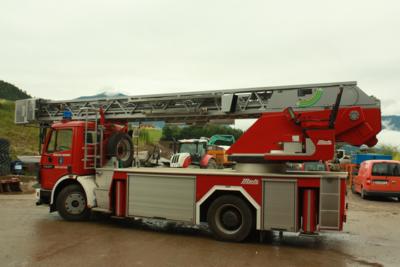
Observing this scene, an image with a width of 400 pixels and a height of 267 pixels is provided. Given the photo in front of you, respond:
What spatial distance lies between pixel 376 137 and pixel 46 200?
331 inches

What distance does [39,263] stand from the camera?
6762 millimetres

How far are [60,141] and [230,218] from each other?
519 cm

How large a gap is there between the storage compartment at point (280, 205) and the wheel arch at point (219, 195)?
0.58 feet

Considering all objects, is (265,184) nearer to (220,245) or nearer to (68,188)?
(220,245)

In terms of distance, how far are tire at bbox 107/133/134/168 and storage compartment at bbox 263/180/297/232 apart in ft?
14.6

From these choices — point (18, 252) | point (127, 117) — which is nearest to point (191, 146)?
point (127, 117)

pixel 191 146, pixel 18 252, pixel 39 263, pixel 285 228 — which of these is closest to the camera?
pixel 39 263

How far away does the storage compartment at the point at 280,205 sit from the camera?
8133 mm

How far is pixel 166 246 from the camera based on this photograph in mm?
8172

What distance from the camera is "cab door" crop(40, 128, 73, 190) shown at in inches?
424

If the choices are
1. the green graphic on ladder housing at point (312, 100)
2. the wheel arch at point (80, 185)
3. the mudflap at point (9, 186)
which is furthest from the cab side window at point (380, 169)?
the mudflap at point (9, 186)

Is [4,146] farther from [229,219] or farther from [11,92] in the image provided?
[11,92]

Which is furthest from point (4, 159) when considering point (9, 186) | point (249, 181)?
point (249, 181)

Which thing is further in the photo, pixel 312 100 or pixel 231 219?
pixel 231 219
